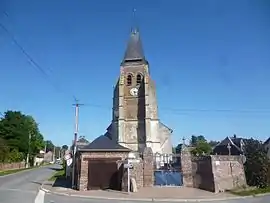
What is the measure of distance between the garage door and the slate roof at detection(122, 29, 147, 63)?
40.8m

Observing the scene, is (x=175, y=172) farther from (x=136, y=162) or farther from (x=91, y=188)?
(x=91, y=188)

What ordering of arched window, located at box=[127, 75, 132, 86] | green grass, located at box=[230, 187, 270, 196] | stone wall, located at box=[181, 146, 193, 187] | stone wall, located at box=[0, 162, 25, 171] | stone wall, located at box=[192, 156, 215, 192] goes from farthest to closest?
1. arched window, located at box=[127, 75, 132, 86]
2. stone wall, located at box=[0, 162, 25, 171]
3. stone wall, located at box=[181, 146, 193, 187]
4. stone wall, located at box=[192, 156, 215, 192]
5. green grass, located at box=[230, 187, 270, 196]

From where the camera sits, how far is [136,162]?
20453 millimetres

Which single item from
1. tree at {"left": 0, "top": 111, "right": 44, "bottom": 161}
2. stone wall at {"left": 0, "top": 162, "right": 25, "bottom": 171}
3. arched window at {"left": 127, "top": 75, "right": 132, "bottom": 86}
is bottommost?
stone wall at {"left": 0, "top": 162, "right": 25, "bottom": 171}

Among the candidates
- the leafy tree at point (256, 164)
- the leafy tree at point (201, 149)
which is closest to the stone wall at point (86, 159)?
the leafy tree at point (256, 164)

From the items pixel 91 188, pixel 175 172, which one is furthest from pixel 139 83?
pixel 91 188

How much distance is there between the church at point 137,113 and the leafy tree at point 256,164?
28.8 metres

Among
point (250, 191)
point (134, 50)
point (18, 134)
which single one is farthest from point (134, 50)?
point (250, 191)

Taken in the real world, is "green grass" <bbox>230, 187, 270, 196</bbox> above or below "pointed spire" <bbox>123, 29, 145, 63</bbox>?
below

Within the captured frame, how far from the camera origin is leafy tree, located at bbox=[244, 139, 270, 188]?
20453 mm

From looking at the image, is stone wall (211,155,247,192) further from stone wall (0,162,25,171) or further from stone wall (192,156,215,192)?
stone wall (0,162,25,171)

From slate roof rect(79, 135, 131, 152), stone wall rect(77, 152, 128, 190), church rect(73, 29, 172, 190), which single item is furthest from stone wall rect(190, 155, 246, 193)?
church rect(73, 29, 172, 190)

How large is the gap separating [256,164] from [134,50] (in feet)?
144

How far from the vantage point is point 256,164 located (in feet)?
68.6
